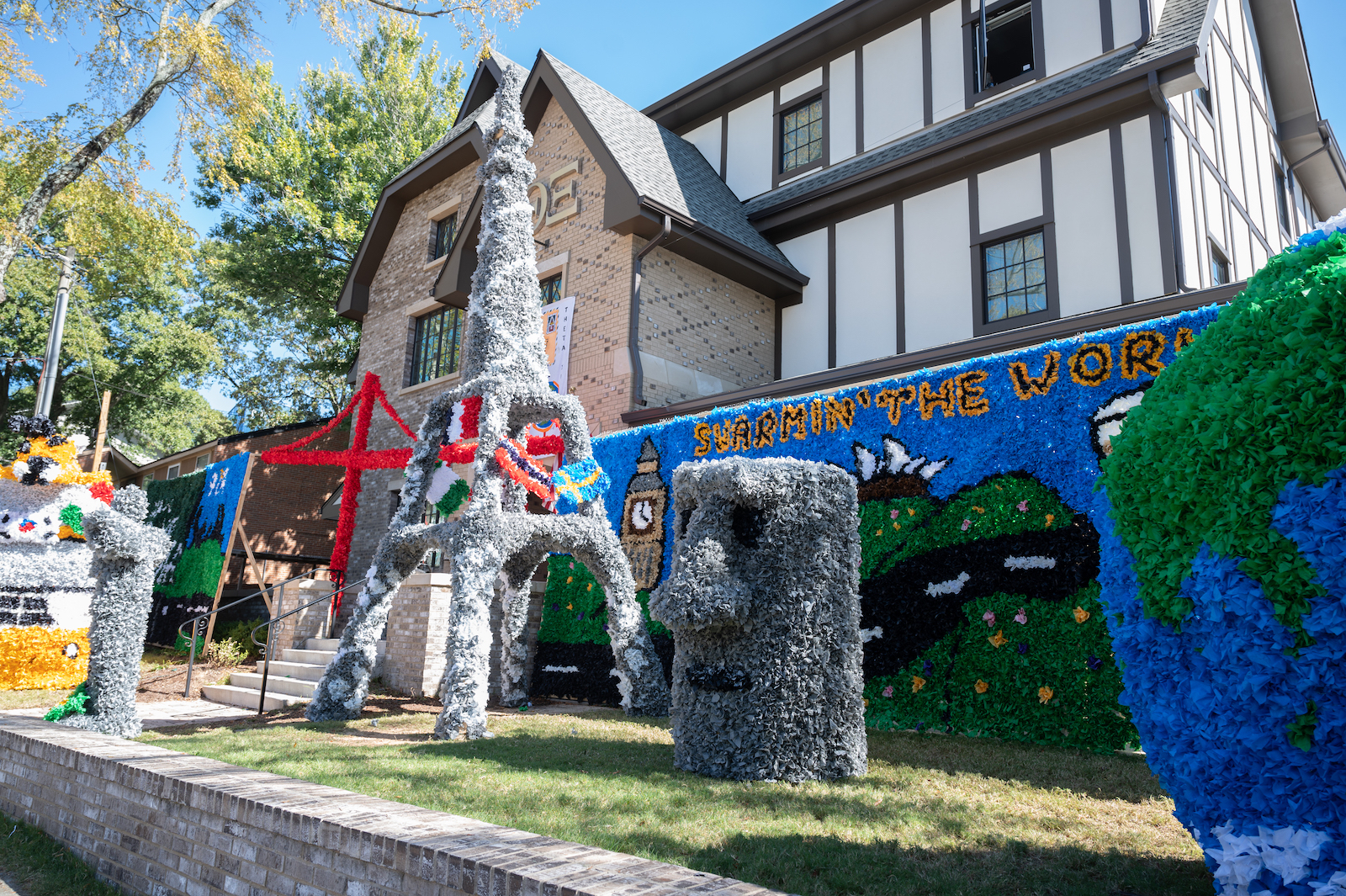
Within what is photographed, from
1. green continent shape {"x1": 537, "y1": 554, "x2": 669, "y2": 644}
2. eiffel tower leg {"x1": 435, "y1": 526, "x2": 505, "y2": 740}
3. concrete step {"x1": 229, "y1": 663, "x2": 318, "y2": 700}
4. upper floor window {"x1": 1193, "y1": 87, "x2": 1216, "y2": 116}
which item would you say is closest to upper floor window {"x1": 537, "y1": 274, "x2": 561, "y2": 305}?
green continent shape {"x1": 537, "y1": 554, "x2": 669, "y2": 644}

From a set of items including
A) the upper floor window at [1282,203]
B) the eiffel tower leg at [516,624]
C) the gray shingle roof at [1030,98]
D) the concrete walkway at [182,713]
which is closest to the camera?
the concrete walkway at [182,713]

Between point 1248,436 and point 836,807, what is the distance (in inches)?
109

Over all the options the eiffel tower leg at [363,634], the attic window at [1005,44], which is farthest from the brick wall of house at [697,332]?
the eiffel tower leg at [363,634]

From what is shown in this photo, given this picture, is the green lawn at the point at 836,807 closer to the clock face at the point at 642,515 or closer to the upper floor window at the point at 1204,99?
the clock face at the point at 642,515

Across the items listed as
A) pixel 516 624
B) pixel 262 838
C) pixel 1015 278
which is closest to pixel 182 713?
pixel 516 624

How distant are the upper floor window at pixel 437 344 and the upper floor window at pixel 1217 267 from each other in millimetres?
12971

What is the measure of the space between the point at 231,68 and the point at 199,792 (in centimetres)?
1155

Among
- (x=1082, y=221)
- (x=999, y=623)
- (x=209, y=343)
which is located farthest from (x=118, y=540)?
(x=209, y=343)

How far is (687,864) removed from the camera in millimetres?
3279

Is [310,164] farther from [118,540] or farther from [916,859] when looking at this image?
[916,859]

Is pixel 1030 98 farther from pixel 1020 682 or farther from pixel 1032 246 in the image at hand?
pixel 1020 682

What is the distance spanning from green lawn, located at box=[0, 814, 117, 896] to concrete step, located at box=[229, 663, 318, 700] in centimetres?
374

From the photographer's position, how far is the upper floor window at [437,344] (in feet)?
55.1

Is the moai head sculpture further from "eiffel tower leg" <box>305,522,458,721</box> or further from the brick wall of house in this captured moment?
the brick wall of house
